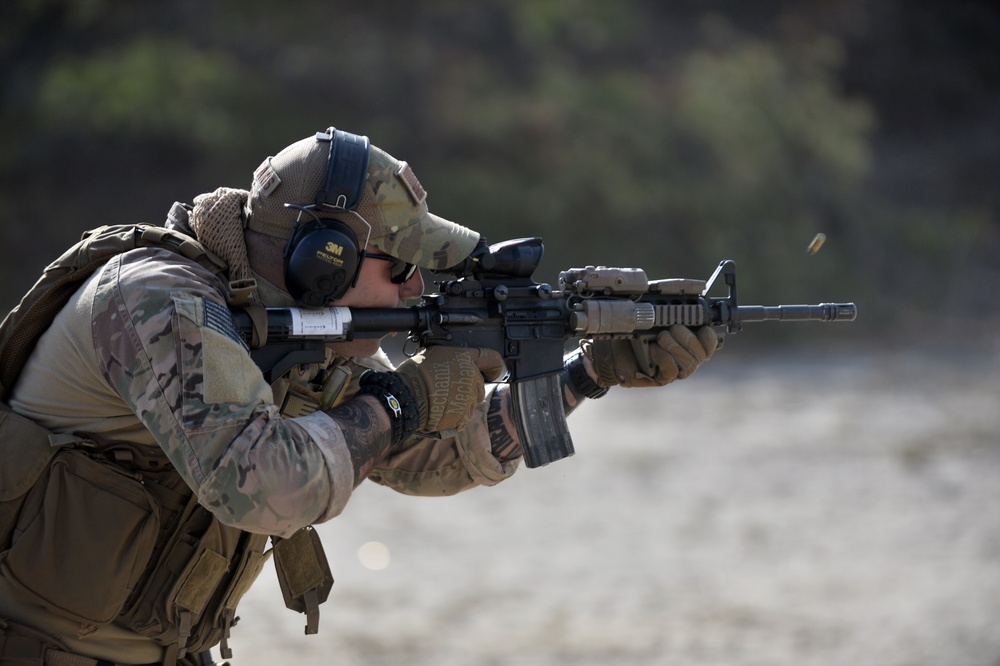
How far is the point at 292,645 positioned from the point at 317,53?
1150 centimetres

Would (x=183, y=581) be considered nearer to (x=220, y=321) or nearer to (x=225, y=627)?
(x=225, y=627)

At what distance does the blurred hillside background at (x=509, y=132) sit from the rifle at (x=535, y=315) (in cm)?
1026

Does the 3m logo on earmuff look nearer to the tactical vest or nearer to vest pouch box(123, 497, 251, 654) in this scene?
the tactical vest

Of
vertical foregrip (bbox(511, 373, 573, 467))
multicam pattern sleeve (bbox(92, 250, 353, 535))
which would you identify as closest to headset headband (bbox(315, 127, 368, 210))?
multicam pattern sleeve (bbox(92, 250, 353, 535))

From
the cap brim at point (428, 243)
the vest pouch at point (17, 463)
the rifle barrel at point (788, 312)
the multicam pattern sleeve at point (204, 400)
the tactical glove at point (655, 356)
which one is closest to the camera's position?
the multicam pattern sleeve at point (204, 400)

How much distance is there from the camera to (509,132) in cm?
1598

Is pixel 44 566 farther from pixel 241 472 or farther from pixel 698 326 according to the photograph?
pixel 698 326

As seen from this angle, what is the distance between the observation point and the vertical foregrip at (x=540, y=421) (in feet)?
11.5

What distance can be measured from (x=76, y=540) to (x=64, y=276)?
2.09 feet

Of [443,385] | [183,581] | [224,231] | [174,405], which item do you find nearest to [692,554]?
[443,385]

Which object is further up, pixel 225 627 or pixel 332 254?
pixel 332 254

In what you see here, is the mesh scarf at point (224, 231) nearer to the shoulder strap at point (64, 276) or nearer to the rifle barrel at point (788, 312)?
the shoulder strap at point (64, 276)

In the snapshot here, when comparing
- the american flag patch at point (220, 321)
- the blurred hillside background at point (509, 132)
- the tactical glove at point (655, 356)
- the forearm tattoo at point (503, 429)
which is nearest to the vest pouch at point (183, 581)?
the american flag patch at point (220, 321)

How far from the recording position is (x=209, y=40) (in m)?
15.8
